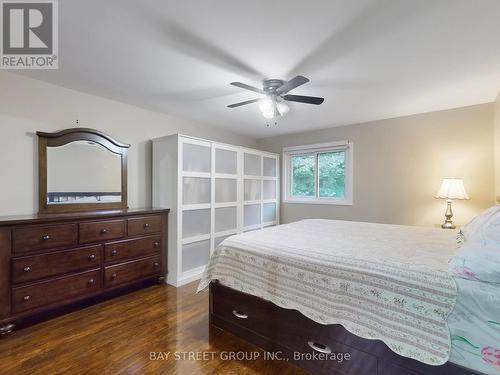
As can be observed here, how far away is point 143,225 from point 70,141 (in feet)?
4.06

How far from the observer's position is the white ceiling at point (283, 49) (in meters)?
1.55

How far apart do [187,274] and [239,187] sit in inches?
62.1

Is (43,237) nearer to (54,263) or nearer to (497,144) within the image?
(54,263)

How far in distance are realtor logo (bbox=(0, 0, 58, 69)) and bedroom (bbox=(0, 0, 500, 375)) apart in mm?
15

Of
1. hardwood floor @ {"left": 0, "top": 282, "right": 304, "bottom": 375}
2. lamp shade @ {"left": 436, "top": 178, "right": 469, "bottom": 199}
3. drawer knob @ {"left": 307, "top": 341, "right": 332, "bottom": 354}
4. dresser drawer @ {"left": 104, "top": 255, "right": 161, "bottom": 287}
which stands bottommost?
hardwood floor @ {"left": 0, "top": 282, "right": 304, "bottom": 375}

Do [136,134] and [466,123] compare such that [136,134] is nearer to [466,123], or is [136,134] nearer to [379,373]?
[379,373]

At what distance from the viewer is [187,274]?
3348 millimetres

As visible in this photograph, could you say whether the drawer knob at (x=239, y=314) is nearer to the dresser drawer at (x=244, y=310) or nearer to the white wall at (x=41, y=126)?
the dresser drawer at (x=244, y=310)

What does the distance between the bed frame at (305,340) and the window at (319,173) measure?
297cm

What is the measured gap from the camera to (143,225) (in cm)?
298

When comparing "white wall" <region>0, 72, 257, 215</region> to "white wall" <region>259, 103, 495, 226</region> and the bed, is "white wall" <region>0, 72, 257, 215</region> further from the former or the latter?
"white wall" <region>259, 103, 495, 226</region>

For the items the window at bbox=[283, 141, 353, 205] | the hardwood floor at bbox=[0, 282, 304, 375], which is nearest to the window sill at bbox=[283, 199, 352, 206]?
the window at bbox=[283, 141, 353, 205]

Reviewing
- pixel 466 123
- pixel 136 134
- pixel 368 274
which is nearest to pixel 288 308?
pixel 368 274

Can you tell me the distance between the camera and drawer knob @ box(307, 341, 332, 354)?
156 centimetres
